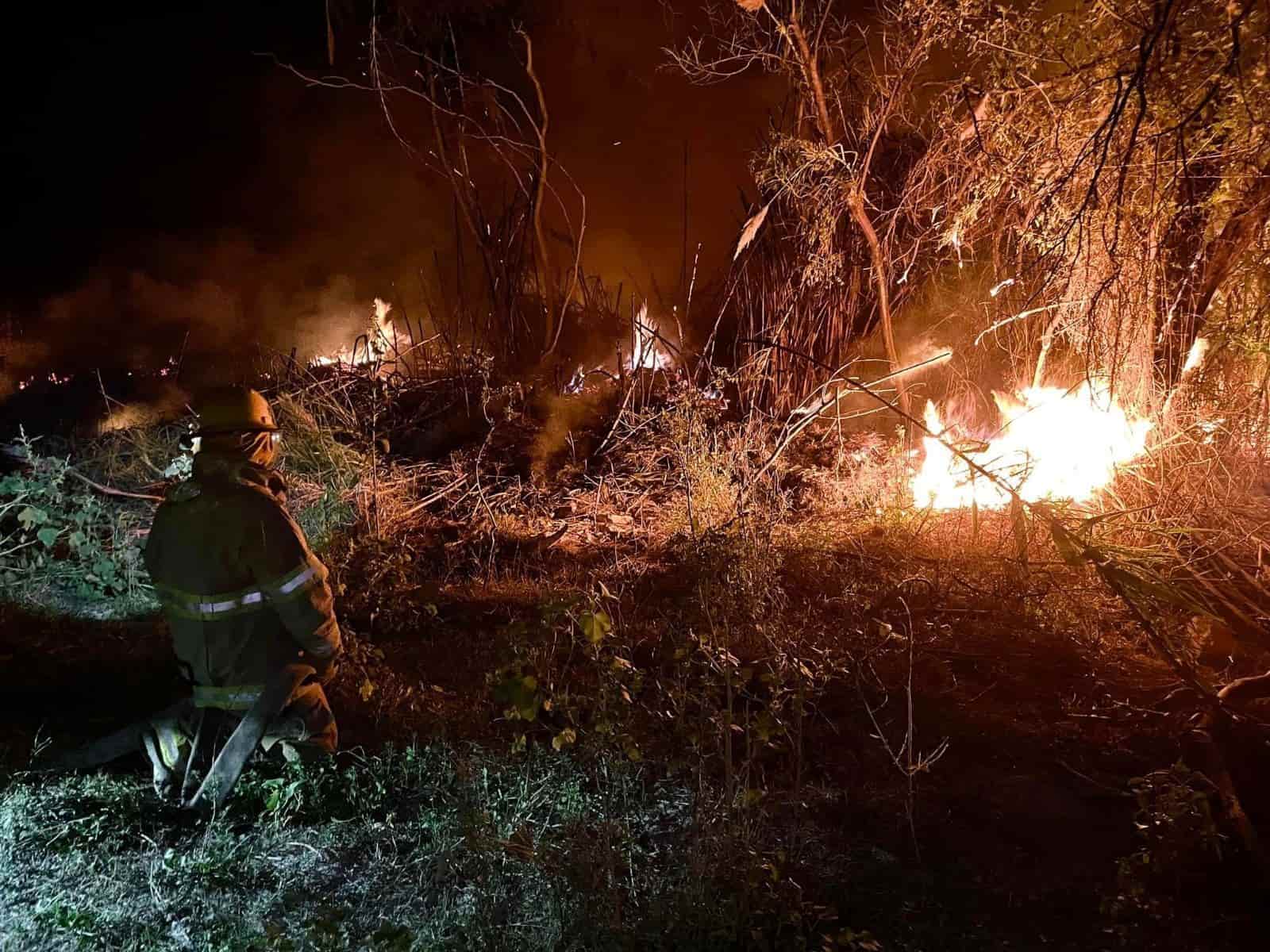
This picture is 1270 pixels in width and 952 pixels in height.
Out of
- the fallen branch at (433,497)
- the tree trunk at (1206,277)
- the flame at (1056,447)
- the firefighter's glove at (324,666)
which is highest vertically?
the tree trunk at (1206,277)

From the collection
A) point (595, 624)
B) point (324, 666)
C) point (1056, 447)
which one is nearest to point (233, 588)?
point (324, 666)

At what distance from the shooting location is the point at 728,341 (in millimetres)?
10148

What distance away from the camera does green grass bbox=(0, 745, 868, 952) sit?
2.58m

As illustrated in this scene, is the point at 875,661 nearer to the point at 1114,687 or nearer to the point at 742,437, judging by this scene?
the point at 1114,687

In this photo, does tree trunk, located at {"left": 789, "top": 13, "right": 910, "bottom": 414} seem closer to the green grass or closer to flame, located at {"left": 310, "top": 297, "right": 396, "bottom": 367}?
flame, located at {"left": 310, "top": 297, "right": 396, "bottom": 367}

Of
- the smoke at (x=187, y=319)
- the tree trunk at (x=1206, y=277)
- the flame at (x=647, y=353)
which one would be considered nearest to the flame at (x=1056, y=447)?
the tree trunk at (x=1206, y=277)

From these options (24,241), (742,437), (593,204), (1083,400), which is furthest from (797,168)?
(24,241)

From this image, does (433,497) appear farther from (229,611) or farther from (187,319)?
(187,319)

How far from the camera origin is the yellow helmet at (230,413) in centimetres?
343

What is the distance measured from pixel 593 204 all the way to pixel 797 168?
214 inches

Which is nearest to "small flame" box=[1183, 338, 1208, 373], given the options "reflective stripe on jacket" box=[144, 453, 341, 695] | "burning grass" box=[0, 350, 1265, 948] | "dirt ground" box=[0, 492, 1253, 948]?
"burning grass" box=[0, 350, 1265, 948]

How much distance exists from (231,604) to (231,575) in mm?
115

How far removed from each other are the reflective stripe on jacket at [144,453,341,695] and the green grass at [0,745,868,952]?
49 centimetres

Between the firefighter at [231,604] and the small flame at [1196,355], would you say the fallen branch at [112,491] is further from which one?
the small flame at [1196,355]
